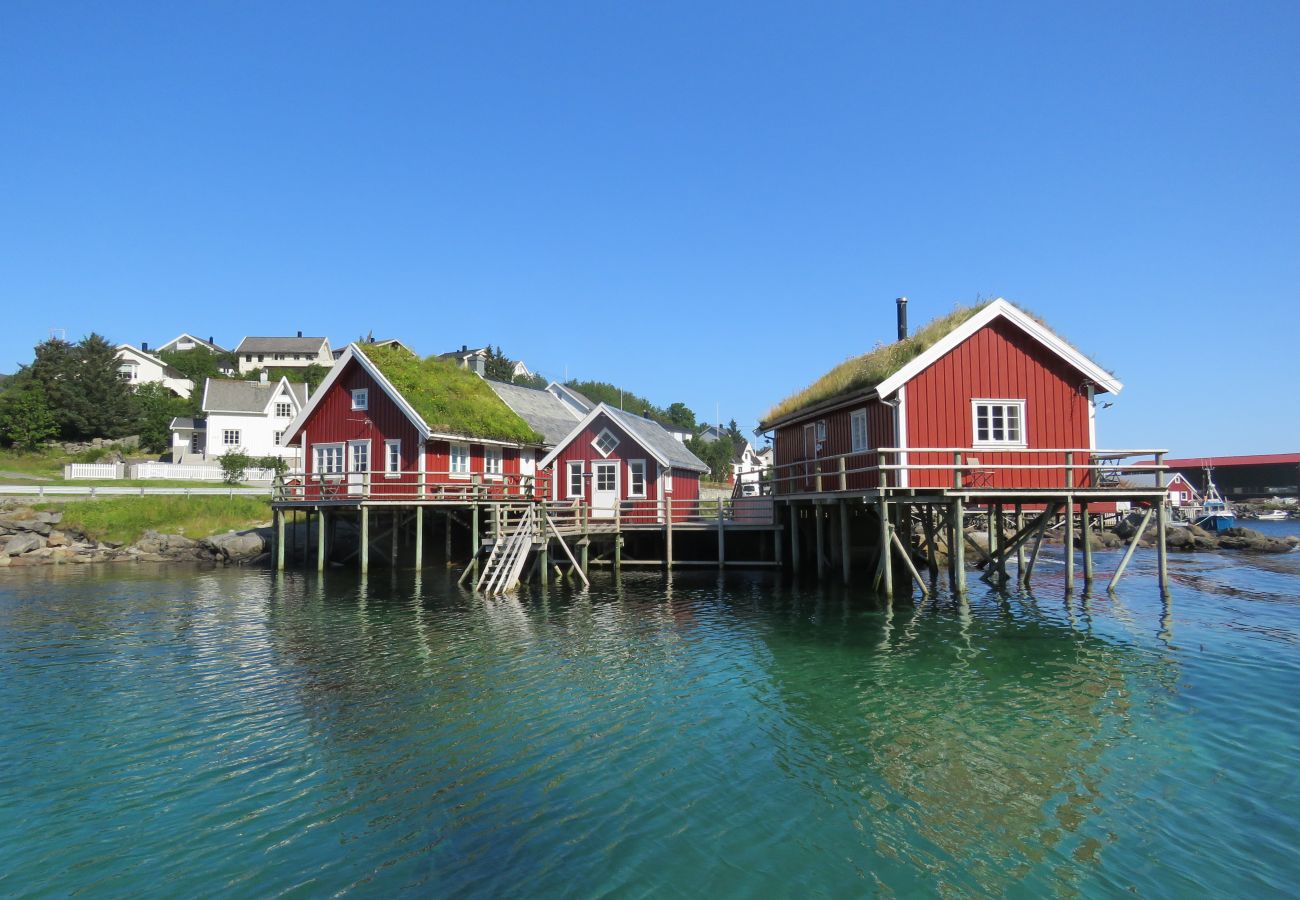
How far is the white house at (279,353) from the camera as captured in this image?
9856cm

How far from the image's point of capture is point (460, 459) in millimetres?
31906

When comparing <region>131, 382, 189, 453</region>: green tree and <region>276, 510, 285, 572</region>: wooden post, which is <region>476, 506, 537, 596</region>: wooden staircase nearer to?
<region>276, 510, 285, 572</region>: wooden post

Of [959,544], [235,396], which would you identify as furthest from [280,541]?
[235,396]

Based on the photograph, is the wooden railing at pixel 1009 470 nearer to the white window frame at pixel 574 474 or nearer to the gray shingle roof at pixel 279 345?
the white window frame at pixel 574 474

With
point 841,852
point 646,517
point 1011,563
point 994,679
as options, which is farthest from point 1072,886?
point 1011,563

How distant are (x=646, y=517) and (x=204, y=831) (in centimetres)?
2302

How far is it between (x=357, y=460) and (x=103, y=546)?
13663 mm

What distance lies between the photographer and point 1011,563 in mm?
30641

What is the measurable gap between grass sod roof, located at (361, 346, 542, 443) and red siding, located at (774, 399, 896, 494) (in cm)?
1250

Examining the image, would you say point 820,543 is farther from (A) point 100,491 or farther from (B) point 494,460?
(A) point 100,491

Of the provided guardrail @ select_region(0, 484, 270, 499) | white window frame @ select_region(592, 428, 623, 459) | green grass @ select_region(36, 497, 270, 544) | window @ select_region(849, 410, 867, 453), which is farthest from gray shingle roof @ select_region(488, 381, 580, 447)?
window @ select_region(849, 410, 867, 453)

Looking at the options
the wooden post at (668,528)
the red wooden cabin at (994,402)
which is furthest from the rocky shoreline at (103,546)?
the red wooden cabin at (994,402)

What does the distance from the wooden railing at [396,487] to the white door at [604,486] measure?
2.01m

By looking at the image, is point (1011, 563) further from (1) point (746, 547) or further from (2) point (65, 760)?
(2) point (65, 760)
